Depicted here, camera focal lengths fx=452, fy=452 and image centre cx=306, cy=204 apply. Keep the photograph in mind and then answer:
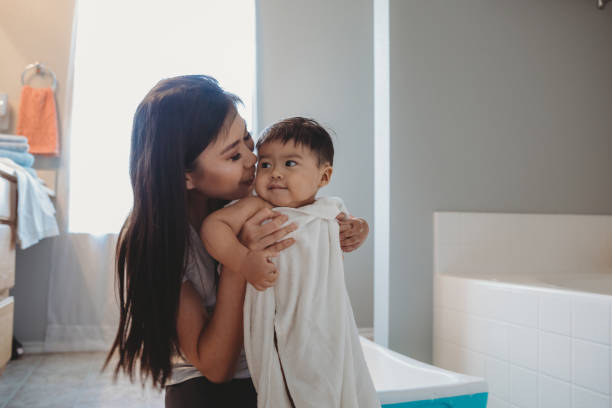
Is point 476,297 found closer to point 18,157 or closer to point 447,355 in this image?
point 447,355

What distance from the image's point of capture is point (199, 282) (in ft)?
2.71

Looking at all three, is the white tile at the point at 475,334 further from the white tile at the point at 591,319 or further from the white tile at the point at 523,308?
the white tile at the point at 591,319

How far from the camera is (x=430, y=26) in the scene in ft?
6.46

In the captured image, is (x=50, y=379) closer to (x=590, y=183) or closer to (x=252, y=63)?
(x=252, y=63)

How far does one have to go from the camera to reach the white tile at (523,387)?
1477 mm

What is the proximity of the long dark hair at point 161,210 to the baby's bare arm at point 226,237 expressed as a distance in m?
0.06

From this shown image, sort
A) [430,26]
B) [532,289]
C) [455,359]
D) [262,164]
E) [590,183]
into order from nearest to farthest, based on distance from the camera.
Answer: [262,164] < [532,289] < [455,359] < [430,26] < [590,183]

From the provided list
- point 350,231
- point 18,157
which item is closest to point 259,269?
point 350,231

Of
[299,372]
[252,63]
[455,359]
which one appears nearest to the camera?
[299,372]

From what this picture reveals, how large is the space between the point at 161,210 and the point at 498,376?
1.41m

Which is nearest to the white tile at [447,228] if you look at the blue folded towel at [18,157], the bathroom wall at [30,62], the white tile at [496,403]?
the white tile at [496,403]

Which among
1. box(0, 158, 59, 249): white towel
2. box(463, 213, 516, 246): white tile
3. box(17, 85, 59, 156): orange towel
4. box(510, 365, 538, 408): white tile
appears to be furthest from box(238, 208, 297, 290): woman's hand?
box(17, 85, 59, 156): orange towel

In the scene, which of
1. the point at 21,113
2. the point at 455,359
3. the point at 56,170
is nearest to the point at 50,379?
the point at 56,170

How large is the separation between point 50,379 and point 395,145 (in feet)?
6.18
